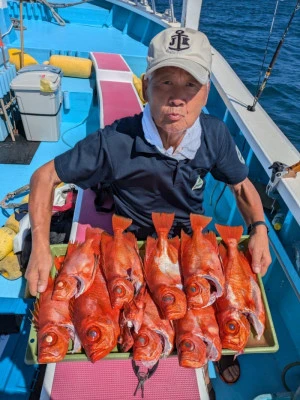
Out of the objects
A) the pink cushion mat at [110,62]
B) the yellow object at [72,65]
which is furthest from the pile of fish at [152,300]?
the yellow object at [72,65]

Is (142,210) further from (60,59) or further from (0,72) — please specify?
(60,59)

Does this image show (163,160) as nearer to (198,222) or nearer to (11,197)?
(198,222)

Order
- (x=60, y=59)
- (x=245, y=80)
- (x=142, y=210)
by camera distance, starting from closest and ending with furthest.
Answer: (x=142, y=210), (x=60, y=59), (x=245, y=80)

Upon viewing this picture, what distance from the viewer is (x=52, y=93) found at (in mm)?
4434

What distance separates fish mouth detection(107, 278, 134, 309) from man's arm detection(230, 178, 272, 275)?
0.74 meters

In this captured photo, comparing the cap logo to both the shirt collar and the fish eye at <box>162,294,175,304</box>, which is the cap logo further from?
the fish eye at <box>162,294,175,304</box>

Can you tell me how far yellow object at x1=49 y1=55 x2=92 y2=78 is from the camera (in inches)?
234

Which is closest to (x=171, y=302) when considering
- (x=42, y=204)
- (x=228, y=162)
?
(x=42, y=204)

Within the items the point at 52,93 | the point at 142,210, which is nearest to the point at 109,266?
the point at 142,210

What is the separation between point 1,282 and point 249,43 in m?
15.9

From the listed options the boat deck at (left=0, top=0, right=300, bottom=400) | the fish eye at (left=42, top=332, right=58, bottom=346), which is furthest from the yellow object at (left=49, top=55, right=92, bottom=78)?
the fish eye at (left=42, top=332, right=58, bottom=346)

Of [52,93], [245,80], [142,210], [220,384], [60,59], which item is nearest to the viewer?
[142,210]

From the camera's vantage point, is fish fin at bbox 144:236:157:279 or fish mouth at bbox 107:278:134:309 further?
fish fin at bbox 144:236:157:279

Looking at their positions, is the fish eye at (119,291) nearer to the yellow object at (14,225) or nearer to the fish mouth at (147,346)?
the fish mouth at (147,346)
